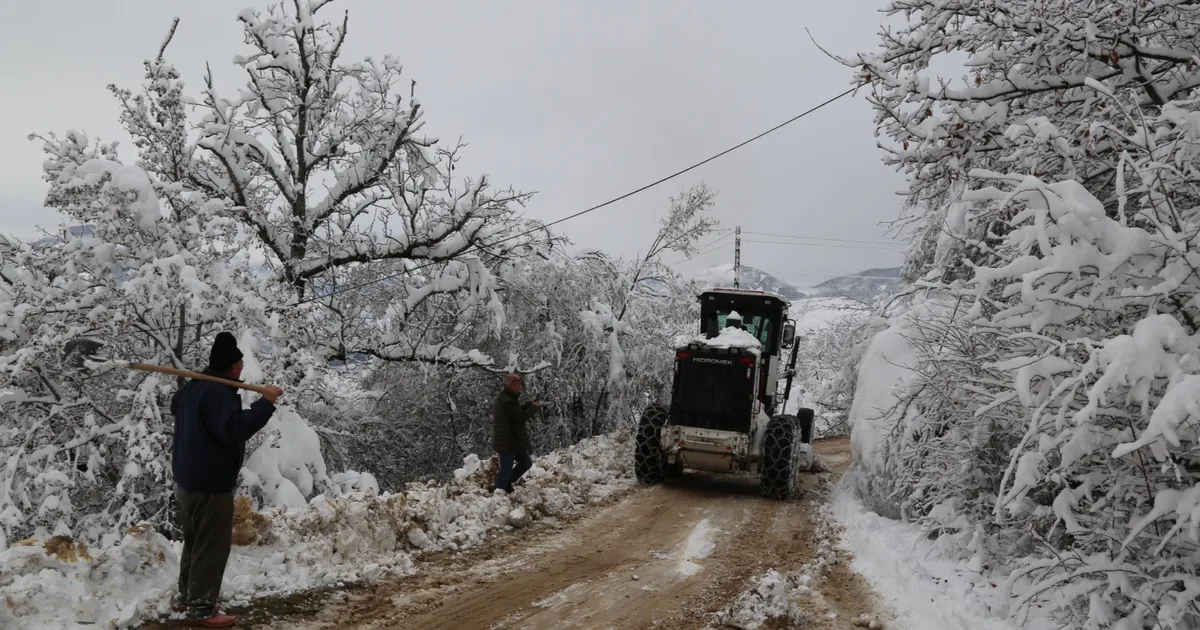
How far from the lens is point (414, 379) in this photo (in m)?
17.8

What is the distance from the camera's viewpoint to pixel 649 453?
11078 mm

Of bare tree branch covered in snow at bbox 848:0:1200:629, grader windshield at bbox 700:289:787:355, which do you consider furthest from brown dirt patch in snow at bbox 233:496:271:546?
grader windshield at bbox 700:289:787:355

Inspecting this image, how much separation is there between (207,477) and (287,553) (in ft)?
4.48

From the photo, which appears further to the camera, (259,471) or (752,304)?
(752,304)

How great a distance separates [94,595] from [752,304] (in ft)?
32.8

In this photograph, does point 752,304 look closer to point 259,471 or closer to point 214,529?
point 259,471

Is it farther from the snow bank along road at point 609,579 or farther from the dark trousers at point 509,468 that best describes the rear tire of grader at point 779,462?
the dark trousers at point 509,468

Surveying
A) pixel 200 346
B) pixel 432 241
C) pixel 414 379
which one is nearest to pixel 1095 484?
pixel 200 346

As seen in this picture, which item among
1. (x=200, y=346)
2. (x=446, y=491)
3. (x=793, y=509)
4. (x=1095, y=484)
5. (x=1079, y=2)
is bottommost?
(x=793, y=509)

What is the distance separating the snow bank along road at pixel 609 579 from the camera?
5.07 meters

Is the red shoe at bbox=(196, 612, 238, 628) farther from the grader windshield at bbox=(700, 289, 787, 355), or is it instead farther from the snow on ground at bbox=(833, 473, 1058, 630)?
the grader windshield at bbox=(700, 289, 787, 355)

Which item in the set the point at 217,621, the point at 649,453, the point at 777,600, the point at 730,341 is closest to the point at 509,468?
the point at 649,453

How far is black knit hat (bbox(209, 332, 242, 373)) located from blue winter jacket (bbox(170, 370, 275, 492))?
148 millimetres

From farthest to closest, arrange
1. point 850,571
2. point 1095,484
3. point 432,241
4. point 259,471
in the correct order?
point 432,241, point 259,471, point 850,571, point 1095,484
